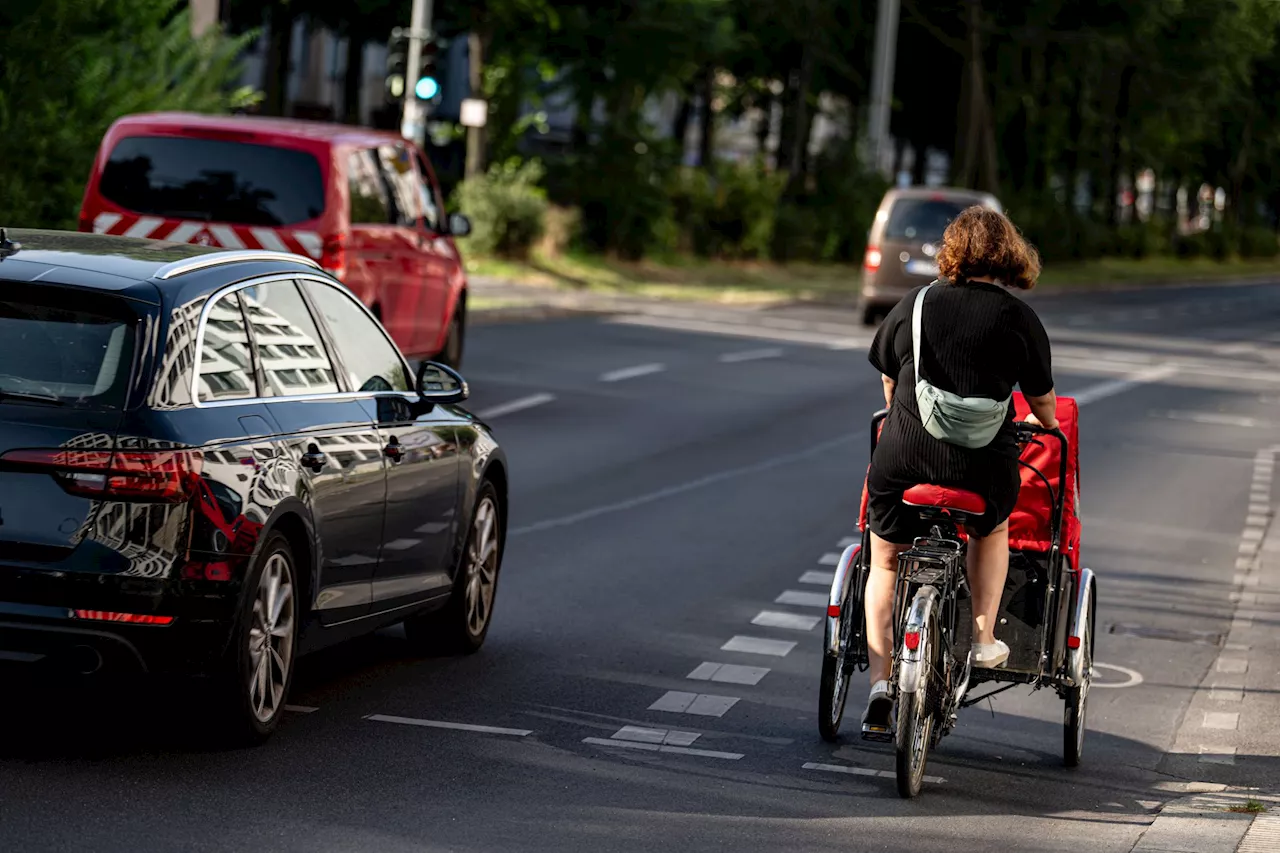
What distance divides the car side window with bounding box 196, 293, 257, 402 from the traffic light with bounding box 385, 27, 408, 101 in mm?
24322

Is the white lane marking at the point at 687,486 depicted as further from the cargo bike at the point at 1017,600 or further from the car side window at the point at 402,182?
the cargo bike at the point at 1017,600

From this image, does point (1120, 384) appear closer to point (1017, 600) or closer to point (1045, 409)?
point (1017, 600)

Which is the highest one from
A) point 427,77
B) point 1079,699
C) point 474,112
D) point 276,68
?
point 276,68

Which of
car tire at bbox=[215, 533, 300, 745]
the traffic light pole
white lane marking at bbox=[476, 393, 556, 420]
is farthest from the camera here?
the traffic light pole

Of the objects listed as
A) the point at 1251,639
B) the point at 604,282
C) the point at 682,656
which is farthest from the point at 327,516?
the point at 604,282

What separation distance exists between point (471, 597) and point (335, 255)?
25.3 feet

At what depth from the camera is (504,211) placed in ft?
128

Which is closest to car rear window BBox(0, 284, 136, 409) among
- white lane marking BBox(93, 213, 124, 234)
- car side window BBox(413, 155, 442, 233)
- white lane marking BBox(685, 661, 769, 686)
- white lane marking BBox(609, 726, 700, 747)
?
white lane marking BBox(609, 726, 700, 747)

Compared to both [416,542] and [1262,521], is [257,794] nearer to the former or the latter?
[416,542]

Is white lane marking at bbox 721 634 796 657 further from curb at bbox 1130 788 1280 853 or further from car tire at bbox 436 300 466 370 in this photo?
car tire at bbox 436 300 466 370

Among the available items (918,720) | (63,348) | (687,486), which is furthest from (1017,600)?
(687,486)

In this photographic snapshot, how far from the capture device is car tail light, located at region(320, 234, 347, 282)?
16547 mm

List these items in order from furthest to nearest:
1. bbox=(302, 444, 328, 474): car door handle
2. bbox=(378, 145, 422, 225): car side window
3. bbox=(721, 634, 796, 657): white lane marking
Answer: bbox=(378, 145, 422, 225): car side window < bbox=(721, 634, 796, 657): white lane marking < bbox=(302, 444, 328, 474): car door handle

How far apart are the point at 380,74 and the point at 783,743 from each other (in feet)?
241
